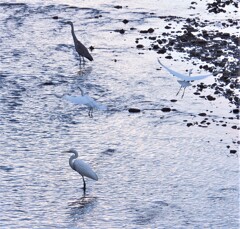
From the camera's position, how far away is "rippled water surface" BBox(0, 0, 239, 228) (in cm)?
1220

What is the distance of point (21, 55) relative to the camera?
2152cm

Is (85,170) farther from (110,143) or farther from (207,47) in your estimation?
(207,47)

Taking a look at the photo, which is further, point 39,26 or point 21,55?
point 39,26

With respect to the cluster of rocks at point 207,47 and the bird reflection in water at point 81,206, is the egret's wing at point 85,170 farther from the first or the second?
the cluster of rocks at point 207,47

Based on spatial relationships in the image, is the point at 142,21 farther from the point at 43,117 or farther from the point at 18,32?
the point at 43,117

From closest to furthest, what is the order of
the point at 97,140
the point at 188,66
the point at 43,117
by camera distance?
the point at 97,140, the point at 43,117, the point at 188,66

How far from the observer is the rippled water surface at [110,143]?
480 inches

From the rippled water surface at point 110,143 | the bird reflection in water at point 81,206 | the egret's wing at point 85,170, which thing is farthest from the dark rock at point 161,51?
Answer: the bird reflection in water at point 81,206

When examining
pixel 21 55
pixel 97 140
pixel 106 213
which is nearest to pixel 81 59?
pixel 21 55

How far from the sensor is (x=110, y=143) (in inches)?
599

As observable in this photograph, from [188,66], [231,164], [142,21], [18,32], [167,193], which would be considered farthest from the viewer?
[142,21]

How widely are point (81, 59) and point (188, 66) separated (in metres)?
2.99

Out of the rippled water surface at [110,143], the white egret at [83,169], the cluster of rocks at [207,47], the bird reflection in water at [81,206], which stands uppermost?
the white egret at [83,169]

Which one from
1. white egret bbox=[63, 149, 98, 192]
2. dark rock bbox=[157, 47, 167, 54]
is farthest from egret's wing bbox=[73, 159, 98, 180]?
dark rock bbox=[157, 47, 167, 54]
